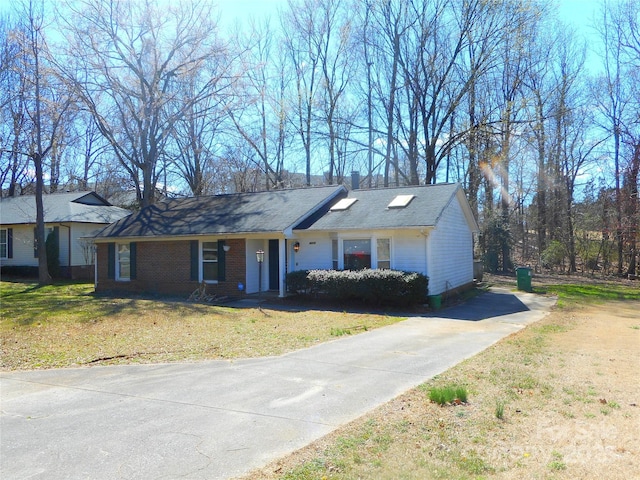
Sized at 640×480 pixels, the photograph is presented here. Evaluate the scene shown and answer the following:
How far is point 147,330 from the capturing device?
11617 mm

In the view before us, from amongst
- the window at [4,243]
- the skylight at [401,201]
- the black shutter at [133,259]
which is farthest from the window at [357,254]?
the window at [4,243]

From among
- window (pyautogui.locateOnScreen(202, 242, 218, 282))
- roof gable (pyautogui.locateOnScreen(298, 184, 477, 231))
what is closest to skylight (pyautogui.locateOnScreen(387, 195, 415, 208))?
roof gable (pyautogui.locateOnScreen(298, 184, 477, 231))

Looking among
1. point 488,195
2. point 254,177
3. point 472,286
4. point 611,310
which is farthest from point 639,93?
point 254,177

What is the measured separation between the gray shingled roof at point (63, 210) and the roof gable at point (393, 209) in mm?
15283

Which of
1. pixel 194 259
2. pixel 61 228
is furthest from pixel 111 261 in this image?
pixel 61 228

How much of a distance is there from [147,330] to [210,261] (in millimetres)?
7241

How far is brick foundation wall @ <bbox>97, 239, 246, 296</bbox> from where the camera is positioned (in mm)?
17906

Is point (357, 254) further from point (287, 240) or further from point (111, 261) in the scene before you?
point (111, 261)

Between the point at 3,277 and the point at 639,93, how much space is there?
3565cm

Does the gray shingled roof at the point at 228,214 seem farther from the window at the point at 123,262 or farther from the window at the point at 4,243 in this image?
the window at the point at 4,243

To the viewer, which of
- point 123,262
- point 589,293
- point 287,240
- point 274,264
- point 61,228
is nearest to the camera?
point 287,240

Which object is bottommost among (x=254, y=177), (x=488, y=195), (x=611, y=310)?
(x=611, y=310)

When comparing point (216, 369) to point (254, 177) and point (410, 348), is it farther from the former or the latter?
point (254, 177)

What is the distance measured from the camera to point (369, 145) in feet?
104
